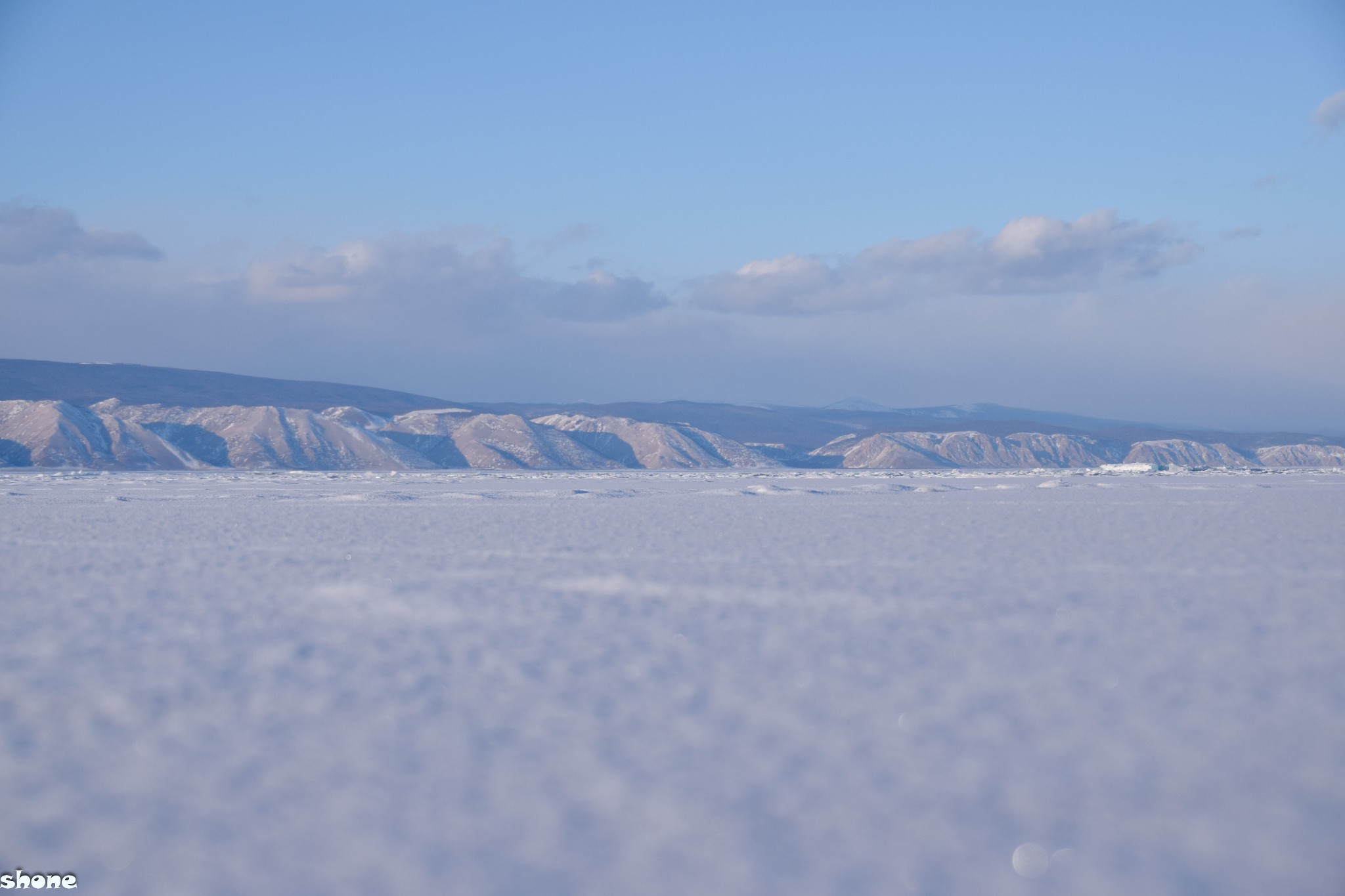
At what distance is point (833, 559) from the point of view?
29.7ft

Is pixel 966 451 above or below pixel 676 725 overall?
below

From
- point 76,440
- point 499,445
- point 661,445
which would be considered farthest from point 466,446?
point 76,440

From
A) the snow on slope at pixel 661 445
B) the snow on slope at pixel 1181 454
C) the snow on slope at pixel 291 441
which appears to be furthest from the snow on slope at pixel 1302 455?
the snow on slope at pixel 291 441

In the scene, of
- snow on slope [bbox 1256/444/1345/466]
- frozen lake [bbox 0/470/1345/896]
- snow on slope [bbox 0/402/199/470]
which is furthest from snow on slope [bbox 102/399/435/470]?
snow on slope [bbox 1256/444/1345/466]

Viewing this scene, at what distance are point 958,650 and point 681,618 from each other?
5.55 ft

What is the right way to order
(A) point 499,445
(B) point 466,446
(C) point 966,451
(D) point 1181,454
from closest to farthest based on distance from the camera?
Result: (B) point 466,446 → (A) point 499,445 → (C) point 966,451 → (D) point 1181,454

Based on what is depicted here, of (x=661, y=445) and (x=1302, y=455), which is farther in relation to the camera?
(x=1302, y=455)

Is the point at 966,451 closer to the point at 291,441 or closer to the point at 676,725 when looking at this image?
the point at 291,441

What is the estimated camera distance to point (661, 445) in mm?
58688

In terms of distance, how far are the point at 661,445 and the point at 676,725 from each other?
5466 cm

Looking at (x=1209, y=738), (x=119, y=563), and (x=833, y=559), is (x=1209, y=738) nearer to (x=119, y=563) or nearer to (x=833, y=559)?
(x=833, y=559)

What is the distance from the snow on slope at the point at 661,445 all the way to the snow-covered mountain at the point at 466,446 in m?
0.10

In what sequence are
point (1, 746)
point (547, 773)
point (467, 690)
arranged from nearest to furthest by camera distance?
point (547, 773) < point (1, 746) < point (467, 690)

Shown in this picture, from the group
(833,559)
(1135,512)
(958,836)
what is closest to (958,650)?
(958,836)
